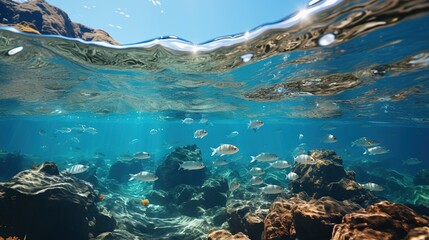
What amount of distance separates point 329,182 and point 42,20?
637 inches

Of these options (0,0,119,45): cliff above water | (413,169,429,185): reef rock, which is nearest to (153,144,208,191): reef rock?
(0,0,119,45): cliff above water

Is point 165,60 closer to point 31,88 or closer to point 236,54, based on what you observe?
point 236,54

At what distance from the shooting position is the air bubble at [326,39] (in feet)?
36.2

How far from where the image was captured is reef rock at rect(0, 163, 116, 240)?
8484 millimetres

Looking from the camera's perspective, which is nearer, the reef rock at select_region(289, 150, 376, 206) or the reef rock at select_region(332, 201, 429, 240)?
the reef rock at select_region(332, 201, 429, 240)

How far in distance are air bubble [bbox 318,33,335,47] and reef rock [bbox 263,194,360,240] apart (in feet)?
23.1

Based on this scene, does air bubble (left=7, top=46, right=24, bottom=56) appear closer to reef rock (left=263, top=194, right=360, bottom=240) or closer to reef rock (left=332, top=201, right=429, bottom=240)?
reef rock (left=263, top=194, right=360, bottom=240)

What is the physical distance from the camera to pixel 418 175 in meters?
24.5

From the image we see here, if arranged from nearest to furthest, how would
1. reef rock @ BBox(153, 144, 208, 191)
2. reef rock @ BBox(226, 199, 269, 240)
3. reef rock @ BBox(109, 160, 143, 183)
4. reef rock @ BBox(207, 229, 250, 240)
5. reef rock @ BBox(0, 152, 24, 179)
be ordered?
reef rock @ BBox(207, 229, 250, 240)
reef rock @ BBox(226, 199, 269, 240)
reef rock @ BBox(153, 144, 208, 191)
reef rock @ BBox(0, 152, 24, 179)
reef rock @ BBox(109, 160, 143, 183)

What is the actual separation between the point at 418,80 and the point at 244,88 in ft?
38.2

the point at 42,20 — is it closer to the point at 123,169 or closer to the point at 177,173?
the point at 177,173

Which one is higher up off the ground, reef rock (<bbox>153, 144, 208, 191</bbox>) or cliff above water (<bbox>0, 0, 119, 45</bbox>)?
cliff above water (<bbox>0, 0, 119, 45</bbox>)

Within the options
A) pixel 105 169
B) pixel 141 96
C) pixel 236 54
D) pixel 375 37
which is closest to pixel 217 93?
pixel 141 96

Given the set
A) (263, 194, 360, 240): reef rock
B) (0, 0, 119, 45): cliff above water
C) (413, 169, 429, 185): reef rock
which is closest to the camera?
(263, 194, 360, 240): reef rock
